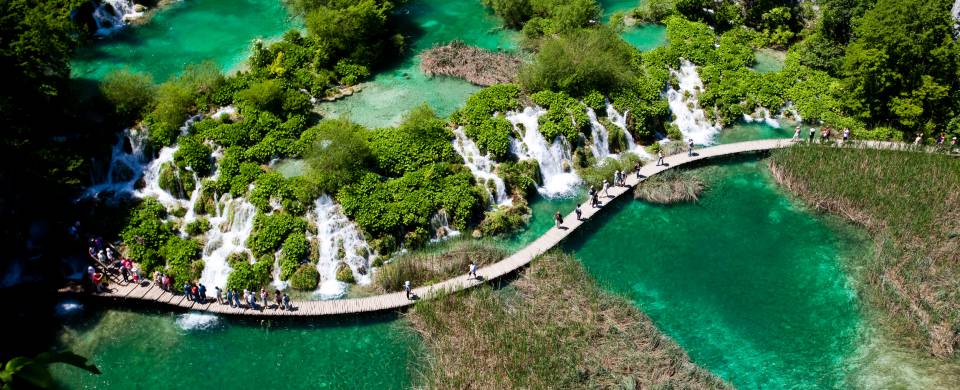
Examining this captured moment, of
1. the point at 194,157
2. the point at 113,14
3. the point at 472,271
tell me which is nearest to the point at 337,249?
the point at 472,271

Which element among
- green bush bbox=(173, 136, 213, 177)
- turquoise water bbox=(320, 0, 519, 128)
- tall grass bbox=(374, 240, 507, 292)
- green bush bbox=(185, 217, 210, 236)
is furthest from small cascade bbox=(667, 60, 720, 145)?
green bush bbox=(185, 217, 210, 236)

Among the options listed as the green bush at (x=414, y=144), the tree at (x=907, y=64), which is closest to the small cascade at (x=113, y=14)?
the green bush at (x=414, y=144)

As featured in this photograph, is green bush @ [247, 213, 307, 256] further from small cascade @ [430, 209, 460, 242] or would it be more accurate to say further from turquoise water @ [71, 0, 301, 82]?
turquoise water @ [71, 0, 301, 82]

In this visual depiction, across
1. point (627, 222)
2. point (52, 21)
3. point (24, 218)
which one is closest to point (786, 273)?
point (627, 222)

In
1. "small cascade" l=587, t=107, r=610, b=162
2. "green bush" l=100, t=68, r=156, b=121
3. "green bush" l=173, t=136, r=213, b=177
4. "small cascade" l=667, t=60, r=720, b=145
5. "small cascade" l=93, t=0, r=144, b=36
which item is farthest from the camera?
"small cascade" l=93, t=0, r=144, b=36

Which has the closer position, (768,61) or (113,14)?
(768,61)

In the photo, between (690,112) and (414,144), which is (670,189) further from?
(414,144)

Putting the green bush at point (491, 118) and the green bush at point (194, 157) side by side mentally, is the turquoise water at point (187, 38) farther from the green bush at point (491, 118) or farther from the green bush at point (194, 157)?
the green bush at point (491, 118)

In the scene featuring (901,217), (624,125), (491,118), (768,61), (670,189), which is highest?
(491,118)
